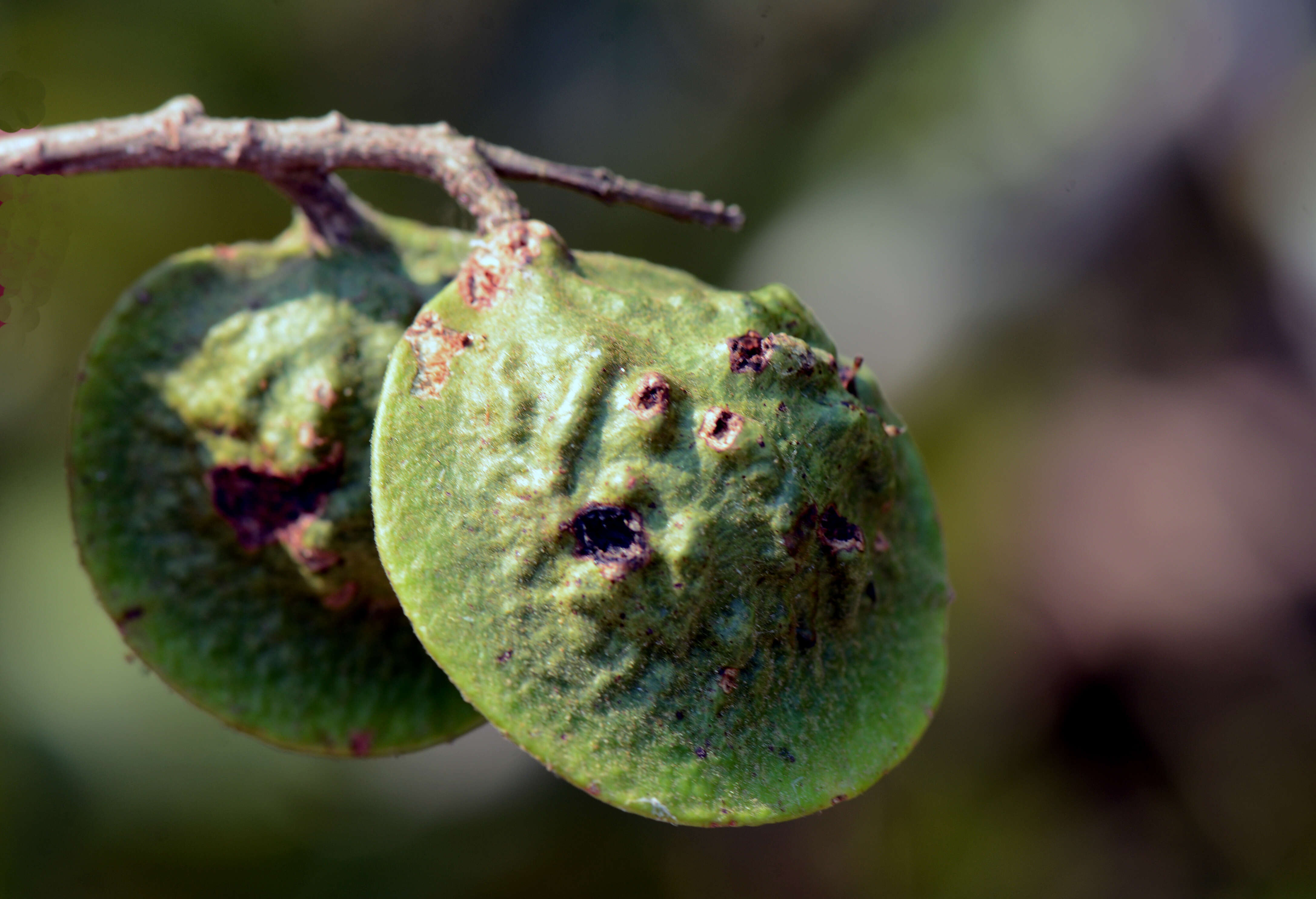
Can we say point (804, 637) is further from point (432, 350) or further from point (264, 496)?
point (264, 496)

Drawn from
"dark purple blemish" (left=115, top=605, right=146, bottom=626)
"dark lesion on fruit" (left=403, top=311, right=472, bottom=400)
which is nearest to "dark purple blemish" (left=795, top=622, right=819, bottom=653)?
"dark lesion on fruit" (left=403, top=311, right=472, bottom=400)

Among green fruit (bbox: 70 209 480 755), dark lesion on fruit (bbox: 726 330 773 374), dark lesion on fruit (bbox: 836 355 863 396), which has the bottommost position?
green fruit (bbox: 70 209 480 755)

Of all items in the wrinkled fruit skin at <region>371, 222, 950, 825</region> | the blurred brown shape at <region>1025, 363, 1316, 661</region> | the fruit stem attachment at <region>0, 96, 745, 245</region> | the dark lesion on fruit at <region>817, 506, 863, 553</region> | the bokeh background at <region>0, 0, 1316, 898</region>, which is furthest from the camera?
the blurred brown shape at <region>1025, 363, 1316, 661</region>

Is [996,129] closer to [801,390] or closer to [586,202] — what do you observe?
[586,202]

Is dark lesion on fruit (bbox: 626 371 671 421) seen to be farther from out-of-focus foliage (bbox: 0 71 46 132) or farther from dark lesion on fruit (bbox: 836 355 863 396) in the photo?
out-of-focus foliage (bbox: 0 71 46 132)

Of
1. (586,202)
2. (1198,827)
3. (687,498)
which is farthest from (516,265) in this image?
(1198,827)

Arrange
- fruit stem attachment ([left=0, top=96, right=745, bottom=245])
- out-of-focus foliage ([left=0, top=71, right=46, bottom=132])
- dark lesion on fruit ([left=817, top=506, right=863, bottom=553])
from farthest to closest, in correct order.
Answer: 1. out-of-focus foliage ([left=0, top=71, right=46, bottom=132])
2. fruit stem attachment ([left=0, top=96, right=745, bottom=245])
3. dark lesion on fruit ([left=817, top=506, right=863, bottom=553])
